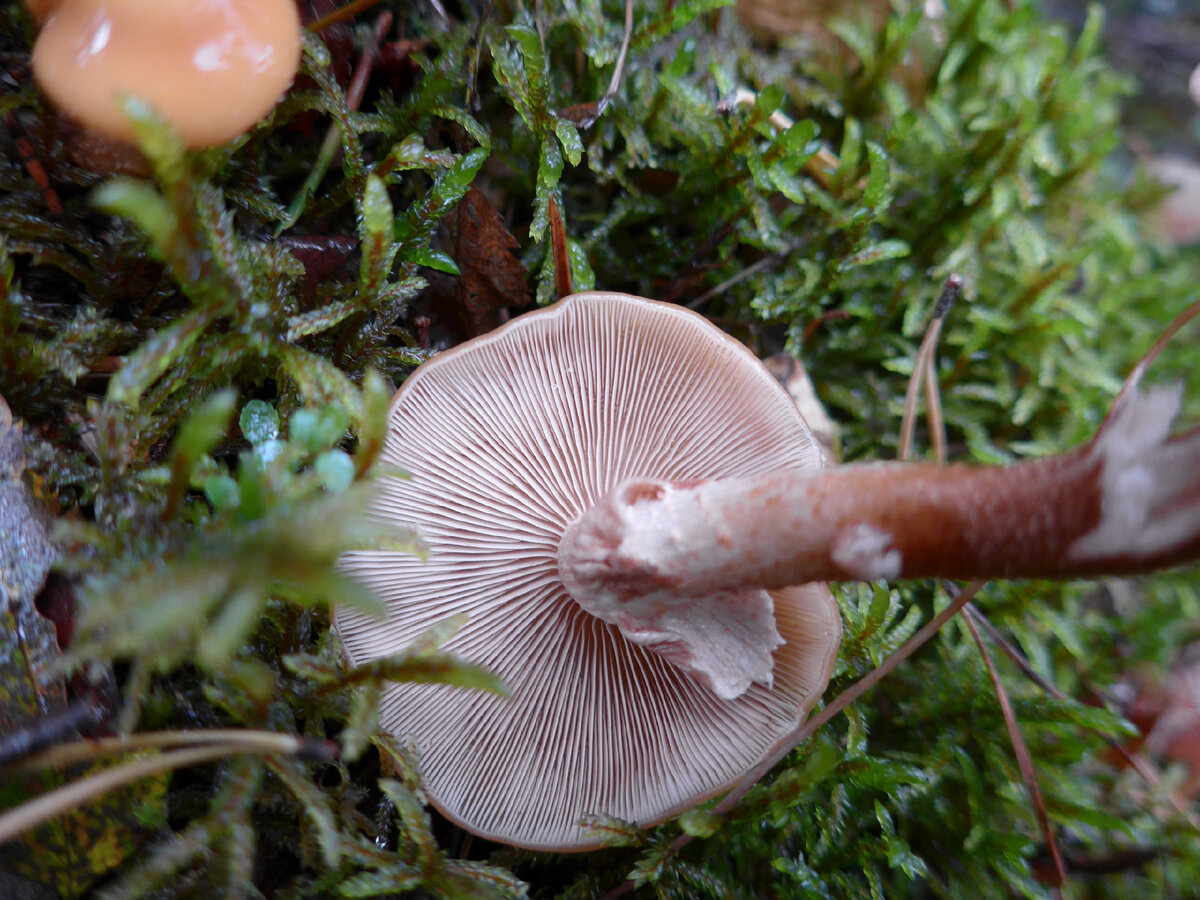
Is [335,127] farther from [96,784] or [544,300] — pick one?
[96,784]

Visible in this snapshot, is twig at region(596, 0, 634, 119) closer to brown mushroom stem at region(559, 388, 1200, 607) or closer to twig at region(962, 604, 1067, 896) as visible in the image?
brown mushroom stem at region(559, 388, 1200, 607)

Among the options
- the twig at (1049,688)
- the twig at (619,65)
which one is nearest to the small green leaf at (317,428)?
the twig at (619,65)

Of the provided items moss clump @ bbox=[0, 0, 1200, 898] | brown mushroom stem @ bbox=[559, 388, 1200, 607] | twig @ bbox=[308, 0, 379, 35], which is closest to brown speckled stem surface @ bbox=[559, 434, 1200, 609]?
brown mushroom stem @ bbox=[559, 388, 1200, 607]

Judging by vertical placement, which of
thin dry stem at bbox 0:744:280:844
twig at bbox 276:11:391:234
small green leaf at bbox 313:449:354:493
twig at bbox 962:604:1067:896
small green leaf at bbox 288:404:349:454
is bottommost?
twig at bbox 962:604:1067:896

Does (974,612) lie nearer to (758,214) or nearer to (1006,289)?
(1006,289)

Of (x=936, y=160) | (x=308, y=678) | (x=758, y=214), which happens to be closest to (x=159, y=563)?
(x=308, y=678)

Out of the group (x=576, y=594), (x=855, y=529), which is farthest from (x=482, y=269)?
(x=855, y=529)

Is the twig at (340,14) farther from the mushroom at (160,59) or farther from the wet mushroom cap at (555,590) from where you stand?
the wet mushroom cap at (555,590)
